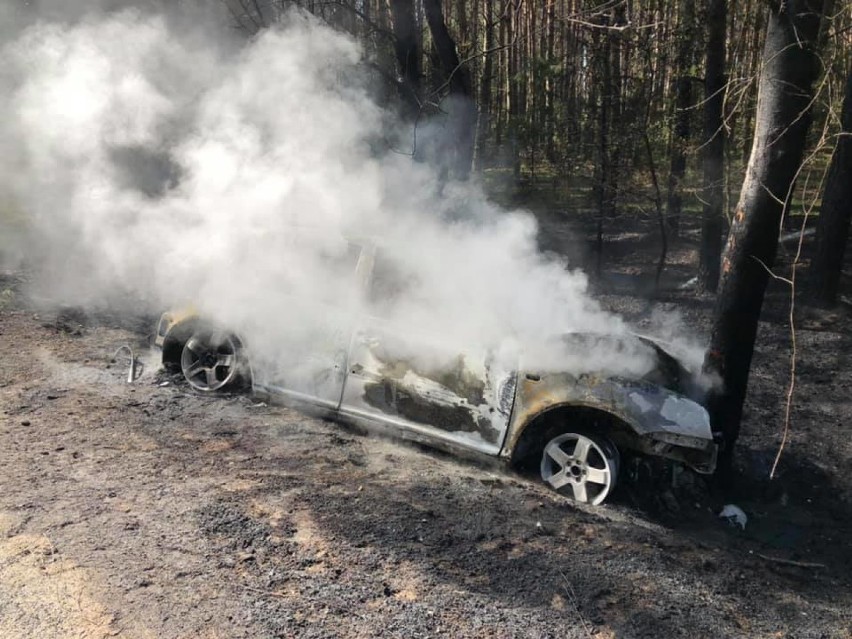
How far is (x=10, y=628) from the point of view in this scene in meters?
3.03

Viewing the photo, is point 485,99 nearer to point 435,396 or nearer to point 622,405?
point 435,396

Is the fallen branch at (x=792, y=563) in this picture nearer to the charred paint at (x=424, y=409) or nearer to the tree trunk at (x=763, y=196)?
the tree trunk at (x=763, y=196)

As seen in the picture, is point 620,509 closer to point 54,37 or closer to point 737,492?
point 737,492

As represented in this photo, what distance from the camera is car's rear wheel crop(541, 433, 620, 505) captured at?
4.64 metres

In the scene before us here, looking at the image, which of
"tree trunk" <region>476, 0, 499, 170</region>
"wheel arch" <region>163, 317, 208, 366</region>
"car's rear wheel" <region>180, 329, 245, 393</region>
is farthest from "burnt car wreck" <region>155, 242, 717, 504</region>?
"tree trunk" <region>476, 0, 499, 170</region>

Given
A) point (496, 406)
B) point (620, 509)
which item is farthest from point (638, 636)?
point (496, 406)

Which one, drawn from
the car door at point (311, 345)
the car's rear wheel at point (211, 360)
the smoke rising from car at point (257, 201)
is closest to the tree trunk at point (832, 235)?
the smoke rising from car at point (257, 201)

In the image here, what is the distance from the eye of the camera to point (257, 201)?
6.71m

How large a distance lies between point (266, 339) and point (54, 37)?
18.9 feet

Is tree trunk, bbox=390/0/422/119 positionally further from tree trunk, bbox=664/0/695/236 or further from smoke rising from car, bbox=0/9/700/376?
tree trunk, bbox=664/0/695/236

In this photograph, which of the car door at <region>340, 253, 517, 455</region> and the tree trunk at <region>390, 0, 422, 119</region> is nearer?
the car door at <region>340, 253, 517, 455</region>

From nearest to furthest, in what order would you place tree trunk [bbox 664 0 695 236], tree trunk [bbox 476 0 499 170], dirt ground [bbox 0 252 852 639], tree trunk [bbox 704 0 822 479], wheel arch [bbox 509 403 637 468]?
1. dirt ground [bbox 0 252 852 639]
2. wheel arch [bbox 509 403 637 468]
3. tree trunk [bbox 704 0 822 479]
4. tree trunk [bbox 664 0 695 236]
5. tree trunk [bbox 476 0 499 170]

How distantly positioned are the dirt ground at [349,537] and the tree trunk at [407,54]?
20.9ft

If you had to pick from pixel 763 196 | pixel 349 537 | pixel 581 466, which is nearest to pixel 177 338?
pixel 349 537
